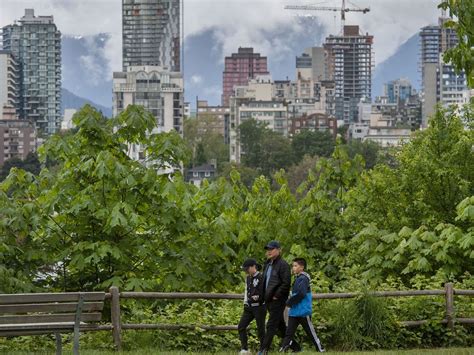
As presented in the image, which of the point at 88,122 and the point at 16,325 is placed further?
the point at 88,122

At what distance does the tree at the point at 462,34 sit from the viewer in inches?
525

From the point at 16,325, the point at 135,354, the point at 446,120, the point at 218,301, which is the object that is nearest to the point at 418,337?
the point at 218,301

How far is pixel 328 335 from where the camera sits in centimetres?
1697

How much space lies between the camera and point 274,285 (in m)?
14.8

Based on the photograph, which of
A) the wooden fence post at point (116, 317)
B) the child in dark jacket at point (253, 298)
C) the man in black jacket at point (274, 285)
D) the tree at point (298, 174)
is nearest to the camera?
the man in black jacket at point (274, 285)

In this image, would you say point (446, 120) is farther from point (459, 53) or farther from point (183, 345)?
point (459, 53)

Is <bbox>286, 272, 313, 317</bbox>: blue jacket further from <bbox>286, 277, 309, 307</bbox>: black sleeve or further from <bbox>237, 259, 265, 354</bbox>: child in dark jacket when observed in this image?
<bbox>237, 259, 265, 354</bbox>: child in dark jacket

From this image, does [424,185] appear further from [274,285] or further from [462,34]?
[462,34]

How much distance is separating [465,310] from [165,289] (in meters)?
4.64

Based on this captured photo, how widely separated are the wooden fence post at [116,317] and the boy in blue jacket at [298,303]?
2021 mm

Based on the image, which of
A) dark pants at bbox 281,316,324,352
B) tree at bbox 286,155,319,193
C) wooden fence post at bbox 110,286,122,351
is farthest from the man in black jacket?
tree at bbox 286,155,319,193

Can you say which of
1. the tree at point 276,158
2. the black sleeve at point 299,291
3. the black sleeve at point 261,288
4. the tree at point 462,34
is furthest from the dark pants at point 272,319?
the tree at point 276,158

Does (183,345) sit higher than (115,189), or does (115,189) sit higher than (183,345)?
(115,189)

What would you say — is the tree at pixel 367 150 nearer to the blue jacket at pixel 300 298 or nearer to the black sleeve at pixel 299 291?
the blue jacket at pixel 300 298
